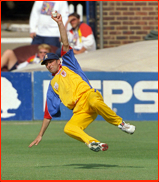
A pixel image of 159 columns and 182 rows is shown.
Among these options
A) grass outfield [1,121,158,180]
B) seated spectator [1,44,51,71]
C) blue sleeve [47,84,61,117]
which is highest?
blue sleeve [47,84,61,117]

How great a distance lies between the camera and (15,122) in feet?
37.0

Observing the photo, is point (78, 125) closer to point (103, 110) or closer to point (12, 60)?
point (103, 110)

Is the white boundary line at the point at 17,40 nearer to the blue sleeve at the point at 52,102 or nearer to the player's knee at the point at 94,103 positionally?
the blue sleeve at the point at 52,102

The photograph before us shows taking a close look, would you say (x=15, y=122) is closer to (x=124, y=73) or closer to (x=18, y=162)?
(x=124, y=73)

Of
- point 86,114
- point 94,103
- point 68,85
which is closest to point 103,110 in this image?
point 94,103

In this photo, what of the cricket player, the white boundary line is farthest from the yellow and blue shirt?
the white boundary line

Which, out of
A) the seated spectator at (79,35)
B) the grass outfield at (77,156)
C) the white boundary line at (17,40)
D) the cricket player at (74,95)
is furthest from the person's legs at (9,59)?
the cricket player at (74,95)

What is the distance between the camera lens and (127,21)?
591 inches

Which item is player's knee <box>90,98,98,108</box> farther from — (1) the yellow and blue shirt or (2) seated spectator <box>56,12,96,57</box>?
(2) seated spectator <box>56,12,96,57</box>

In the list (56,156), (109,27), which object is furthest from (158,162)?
(109,27)

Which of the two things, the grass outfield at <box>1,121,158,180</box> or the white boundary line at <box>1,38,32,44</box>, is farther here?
the white boundary line at <box>1,38,32,44</box>

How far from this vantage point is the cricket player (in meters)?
6.33

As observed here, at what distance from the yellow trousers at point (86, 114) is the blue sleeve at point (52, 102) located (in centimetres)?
40

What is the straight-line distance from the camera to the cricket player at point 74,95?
20.8 feet
